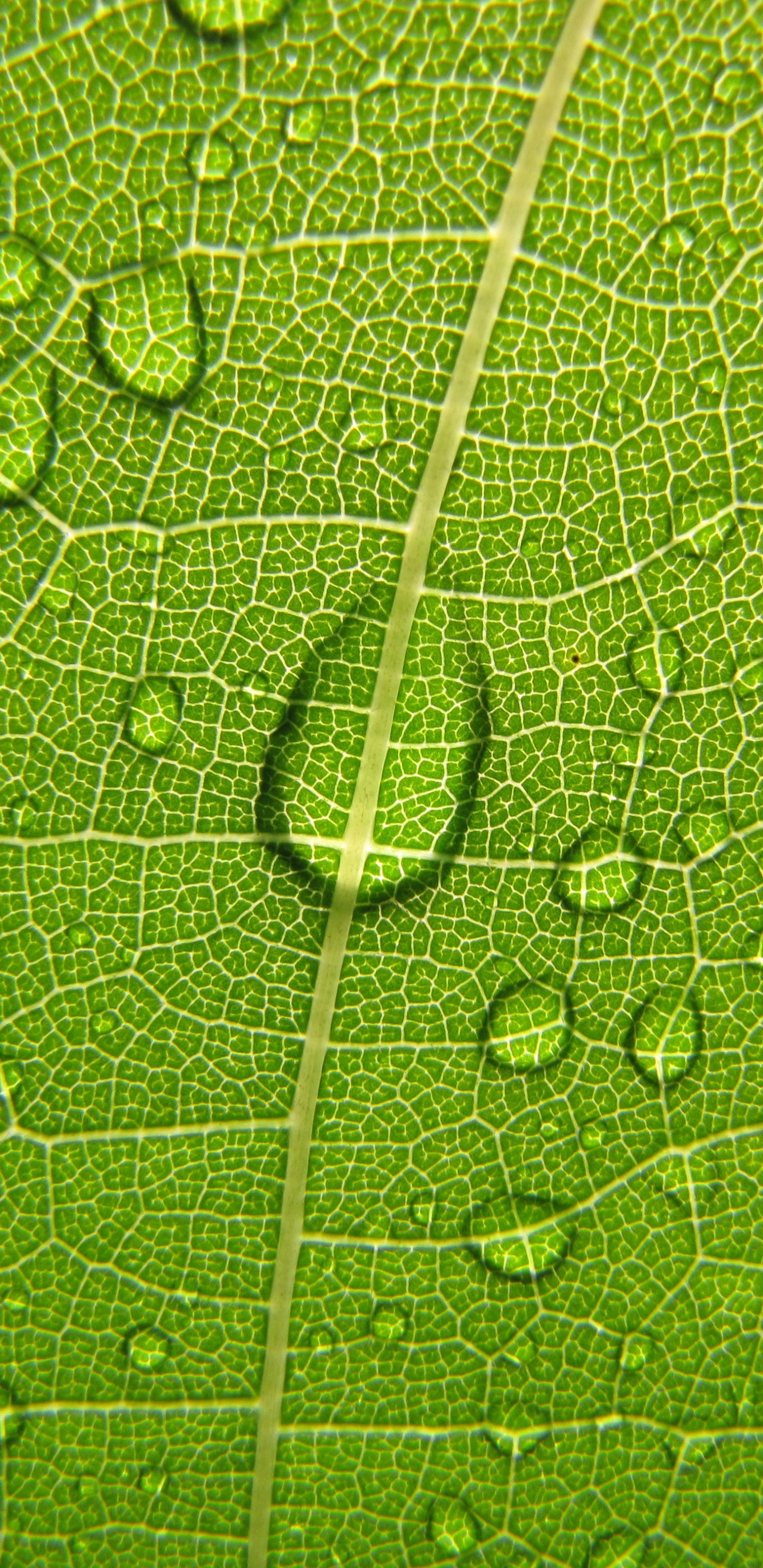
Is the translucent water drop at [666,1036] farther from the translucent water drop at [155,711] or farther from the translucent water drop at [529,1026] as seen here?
the translucent water drop at [155,711]

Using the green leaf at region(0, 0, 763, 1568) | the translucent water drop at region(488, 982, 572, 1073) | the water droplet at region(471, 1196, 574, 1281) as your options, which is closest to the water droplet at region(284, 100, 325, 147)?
the green leaf at region(0, 0, 763, 1568)

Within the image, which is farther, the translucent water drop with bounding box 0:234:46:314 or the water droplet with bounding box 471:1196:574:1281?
the water droplet with bounding box 471:1196:574:1281

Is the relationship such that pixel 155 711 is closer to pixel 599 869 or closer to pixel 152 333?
pixel 152 333

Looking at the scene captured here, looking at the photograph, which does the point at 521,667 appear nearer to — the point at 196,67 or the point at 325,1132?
the point at 325,1132

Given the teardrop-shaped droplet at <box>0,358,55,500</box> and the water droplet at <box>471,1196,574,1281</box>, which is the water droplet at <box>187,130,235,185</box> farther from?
the water droplet at <box>471,1196,574,1281</box>

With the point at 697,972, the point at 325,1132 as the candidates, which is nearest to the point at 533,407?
the point at 697,972
